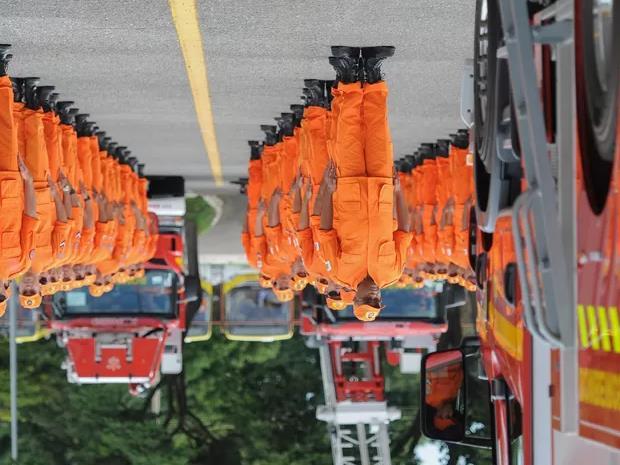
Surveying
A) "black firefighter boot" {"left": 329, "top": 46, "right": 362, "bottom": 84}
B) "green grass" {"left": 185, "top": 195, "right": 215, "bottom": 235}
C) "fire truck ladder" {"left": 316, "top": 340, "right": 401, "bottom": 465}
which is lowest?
"fire truck ladder" {"left": 316, "top": 340, "right": 401, "bottom": 465}

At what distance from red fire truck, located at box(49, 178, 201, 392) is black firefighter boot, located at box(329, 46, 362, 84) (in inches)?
305

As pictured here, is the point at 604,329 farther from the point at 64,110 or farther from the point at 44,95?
the point at 64,110

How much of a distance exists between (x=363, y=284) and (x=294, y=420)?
20853 millimetres

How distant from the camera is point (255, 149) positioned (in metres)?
17.8

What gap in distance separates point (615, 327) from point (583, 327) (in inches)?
7.8

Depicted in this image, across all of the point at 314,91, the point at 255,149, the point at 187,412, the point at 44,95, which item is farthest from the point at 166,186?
the point at 314,91

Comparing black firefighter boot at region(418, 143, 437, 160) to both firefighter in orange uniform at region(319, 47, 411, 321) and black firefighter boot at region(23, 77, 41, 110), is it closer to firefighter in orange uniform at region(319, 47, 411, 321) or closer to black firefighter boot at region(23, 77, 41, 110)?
black firefighter boot at region(23, 77, 41, 110)

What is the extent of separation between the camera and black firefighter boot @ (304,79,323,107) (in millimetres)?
12219

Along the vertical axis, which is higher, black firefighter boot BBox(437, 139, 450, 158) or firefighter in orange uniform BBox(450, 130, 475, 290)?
black firefighter boot BBox(437, 139, 450, 158)

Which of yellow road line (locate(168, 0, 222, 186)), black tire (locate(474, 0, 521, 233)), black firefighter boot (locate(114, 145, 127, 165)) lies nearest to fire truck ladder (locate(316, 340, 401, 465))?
yellow road line (locate(168, 0, 222, 186))

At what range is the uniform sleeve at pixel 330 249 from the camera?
32.9ft

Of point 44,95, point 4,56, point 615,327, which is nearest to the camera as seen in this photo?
point 615,327

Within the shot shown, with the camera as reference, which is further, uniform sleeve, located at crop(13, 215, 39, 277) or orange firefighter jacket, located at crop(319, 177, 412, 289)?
uniform sleeve, located at crop(13, 215, 39, 277)

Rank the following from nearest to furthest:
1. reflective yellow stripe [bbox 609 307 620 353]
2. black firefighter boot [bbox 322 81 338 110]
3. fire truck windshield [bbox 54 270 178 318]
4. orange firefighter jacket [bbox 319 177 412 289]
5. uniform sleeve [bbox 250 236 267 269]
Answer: reflective yellow stripe [bbox 609 307 620 353]
orange firefighter jacket [bbox 319 177 412 289]
black firefighter boot [bbox 322 81 338 110]
uniform sleeve [bbox 250 236 267 269]
fire truck windshield [bbox 54 270 178 318]
